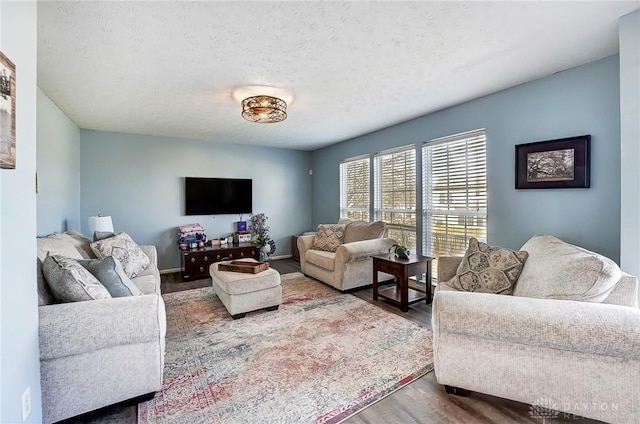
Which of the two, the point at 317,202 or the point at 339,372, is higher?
the point at 317,202

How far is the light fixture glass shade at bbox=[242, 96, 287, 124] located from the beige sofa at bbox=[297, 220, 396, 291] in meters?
1.88

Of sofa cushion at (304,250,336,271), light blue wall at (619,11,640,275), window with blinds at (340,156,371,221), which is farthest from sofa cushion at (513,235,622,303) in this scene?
window with blinds at (340,156,371,221)

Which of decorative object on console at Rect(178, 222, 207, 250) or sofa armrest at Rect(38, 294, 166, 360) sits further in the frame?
decorative object on console at Rect(178, 222, 207, 250)

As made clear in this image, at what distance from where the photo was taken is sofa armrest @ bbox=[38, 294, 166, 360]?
146 cm

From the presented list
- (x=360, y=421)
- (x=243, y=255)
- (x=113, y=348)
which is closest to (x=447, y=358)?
(x=360, y=421)

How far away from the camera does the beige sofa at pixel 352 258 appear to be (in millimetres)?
3746

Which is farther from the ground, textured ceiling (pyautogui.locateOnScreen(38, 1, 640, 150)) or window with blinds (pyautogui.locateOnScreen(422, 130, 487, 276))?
textured ceiling (pyautogui.locateOnScreen(38, 1, 640, 150))

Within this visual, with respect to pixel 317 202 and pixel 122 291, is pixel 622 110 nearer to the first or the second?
pixel 122 291

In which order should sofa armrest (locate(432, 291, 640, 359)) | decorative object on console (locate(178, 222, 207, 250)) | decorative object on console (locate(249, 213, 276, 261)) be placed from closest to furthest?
sofa armrest (locate(432, 291, 640, 359)), decorative object on console (locate(178, 222, 207, 250)), decorative object on console (locate(249, 213, 276, 261))

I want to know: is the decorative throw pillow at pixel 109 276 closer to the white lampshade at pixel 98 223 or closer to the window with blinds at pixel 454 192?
the white lampshade at pixel 98 223

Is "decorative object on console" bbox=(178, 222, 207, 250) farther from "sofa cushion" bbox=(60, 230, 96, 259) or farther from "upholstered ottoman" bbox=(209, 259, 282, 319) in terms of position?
"upholstered ottoman" bbox=(209, 259, 282, 319)

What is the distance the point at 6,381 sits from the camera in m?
1.13

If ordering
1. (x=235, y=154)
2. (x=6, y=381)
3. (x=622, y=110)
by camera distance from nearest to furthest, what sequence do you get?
(x=6, y=381) < (x=622, y=110) < (x=235, y=154)

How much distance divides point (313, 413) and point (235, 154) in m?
4.85
